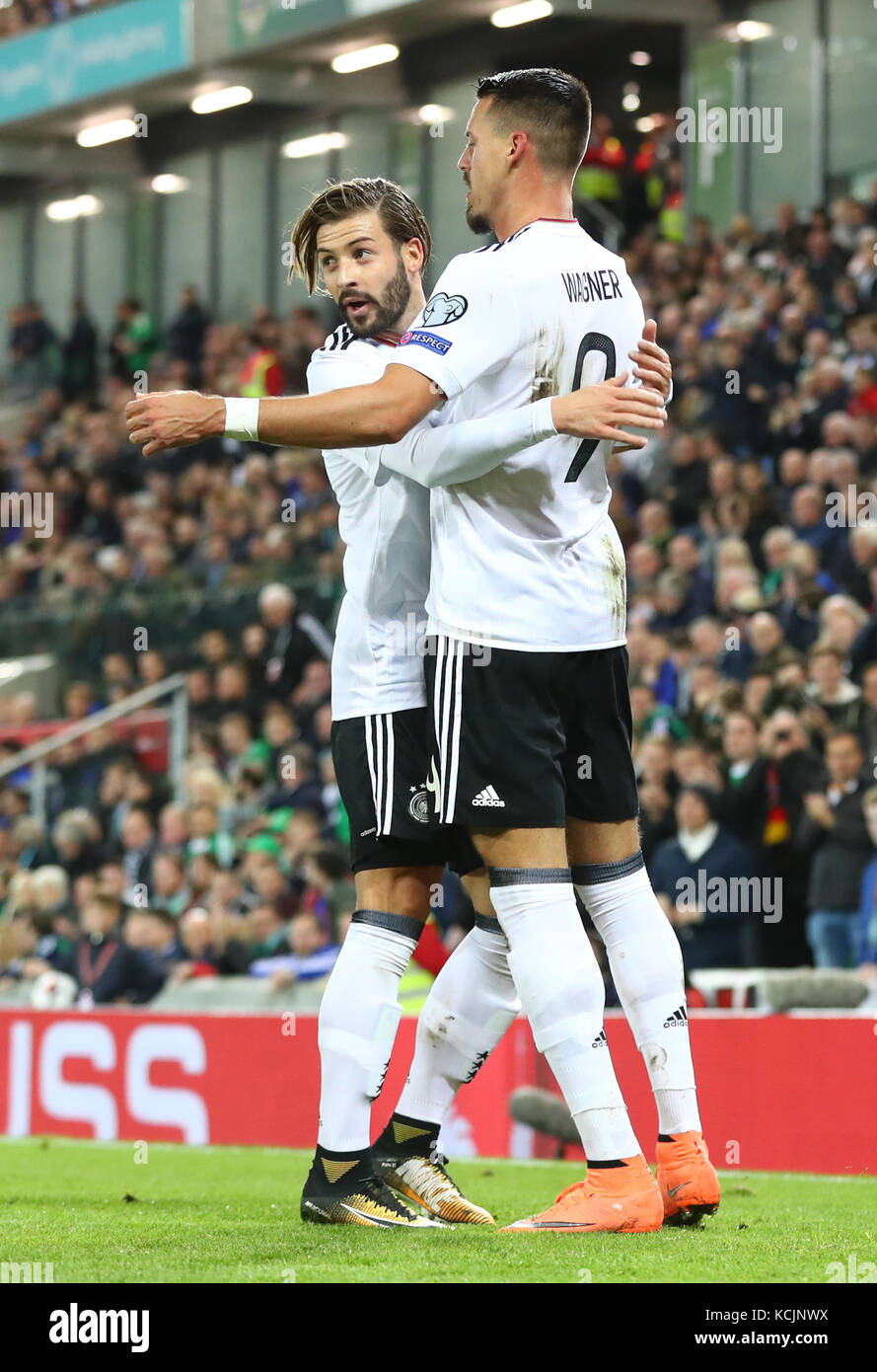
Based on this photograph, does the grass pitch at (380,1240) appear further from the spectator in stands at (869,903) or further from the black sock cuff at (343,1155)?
the spectator in stands at (869,903)

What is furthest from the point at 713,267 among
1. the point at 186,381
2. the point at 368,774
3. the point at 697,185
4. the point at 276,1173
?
the point at 368,774

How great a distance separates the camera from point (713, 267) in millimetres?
14930

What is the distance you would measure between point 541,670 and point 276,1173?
307 cm

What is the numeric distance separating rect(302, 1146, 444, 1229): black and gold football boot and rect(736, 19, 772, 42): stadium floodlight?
15414 mm

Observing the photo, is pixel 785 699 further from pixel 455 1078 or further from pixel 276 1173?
pixel 455 1078

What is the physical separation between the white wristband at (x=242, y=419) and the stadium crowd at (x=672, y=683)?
4.69 meters

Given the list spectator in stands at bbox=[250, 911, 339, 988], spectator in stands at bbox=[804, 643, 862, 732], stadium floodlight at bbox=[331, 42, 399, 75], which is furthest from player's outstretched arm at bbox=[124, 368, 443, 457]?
stadium floodlight at bbox=[331, 42, 399, 75]

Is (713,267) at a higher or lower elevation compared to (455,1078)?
higher

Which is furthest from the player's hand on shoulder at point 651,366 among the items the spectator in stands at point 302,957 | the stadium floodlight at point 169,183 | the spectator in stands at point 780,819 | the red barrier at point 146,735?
the stadium floodlight at point 169,183

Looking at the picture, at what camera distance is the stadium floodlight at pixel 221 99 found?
21766 mm

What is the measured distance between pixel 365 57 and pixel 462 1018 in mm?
17652

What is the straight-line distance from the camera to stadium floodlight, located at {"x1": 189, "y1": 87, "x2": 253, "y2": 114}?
21766 millimetres

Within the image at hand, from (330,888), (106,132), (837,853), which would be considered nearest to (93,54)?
(106,132)

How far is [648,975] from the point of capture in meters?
4.39
